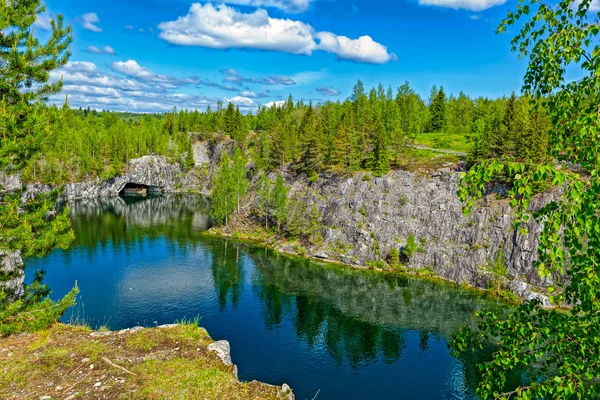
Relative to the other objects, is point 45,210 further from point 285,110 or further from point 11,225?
point 285,110

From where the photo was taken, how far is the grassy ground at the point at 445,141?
115m

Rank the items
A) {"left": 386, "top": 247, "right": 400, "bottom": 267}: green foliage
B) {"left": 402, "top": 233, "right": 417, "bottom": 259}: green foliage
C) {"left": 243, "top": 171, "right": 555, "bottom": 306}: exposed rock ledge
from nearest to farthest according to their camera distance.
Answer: {"left": 243, "top": 171, "right": 555, "bottom": 306}: exposed rock ledge < {"left": 402, "top": 233, "right": 417, "bottom": 259}: green foliage < {"left": 386, "top": 247, "right": 400, "bottom": 267}: green foliage

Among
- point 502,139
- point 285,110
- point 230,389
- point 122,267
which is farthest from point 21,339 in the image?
point 285,110

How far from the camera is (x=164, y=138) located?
176 metres

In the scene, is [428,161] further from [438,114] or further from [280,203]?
[438,114]

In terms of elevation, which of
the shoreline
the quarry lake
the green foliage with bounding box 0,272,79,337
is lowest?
the quarry lake

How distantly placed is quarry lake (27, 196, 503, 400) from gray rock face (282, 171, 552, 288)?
5386 mm

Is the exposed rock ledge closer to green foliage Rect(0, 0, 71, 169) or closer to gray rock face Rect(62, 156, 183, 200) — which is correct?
green foliage Rect(0, 0, 71, 169)

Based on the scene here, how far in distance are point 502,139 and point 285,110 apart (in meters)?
116

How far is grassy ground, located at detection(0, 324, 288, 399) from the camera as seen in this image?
16031 mm

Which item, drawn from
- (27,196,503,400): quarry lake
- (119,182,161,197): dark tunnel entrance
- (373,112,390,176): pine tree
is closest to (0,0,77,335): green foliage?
(27,196,503,400): quarry lake

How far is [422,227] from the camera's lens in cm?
8012

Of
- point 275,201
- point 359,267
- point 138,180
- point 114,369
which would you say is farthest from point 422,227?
point 138,180

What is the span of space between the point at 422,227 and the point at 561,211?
77.2 metres
